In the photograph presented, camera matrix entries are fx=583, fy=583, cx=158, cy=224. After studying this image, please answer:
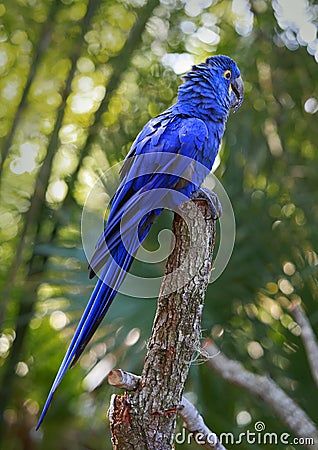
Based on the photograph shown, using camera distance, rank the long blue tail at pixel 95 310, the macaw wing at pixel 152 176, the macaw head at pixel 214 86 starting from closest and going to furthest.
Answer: the long blue tail at pixel 95 310 → the macaw wing at pixel 152 176 → the macaw head at pixel 214 86

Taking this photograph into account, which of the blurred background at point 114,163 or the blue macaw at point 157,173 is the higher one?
the blue macaw at point 157,173

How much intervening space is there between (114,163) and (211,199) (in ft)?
3.09

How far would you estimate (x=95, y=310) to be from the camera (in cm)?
91

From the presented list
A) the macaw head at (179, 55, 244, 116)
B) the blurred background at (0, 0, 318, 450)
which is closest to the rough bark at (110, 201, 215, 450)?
the macaw head at (179, 55, 244, 116)

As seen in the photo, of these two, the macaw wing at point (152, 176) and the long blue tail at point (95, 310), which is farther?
the macaw wing at point (152, 176)

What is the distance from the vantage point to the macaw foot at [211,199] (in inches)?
41.0

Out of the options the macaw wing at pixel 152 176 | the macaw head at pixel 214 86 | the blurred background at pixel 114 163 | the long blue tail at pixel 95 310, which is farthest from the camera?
the blurred background at pixel 114 163

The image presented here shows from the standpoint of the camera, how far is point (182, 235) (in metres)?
1.02

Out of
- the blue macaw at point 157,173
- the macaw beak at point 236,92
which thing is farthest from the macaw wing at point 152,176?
the macaw beak at point 236,92

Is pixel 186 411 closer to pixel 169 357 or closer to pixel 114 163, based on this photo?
pixel 169 357

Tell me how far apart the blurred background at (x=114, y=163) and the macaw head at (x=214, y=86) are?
1.89ft

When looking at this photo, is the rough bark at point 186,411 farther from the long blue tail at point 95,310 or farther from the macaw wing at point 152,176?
the macaw wing at point 152,176

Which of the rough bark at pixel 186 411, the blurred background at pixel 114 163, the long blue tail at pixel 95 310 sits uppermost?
the long blue tail at pixel 95 310

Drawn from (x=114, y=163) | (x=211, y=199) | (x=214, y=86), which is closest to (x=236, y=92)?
(x=214, y=86)
